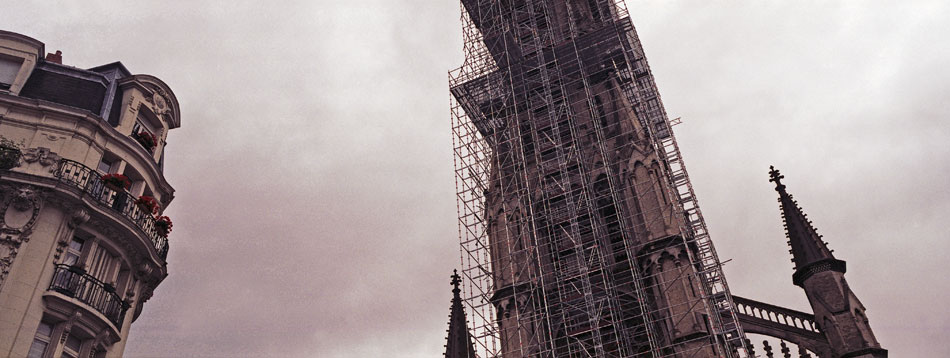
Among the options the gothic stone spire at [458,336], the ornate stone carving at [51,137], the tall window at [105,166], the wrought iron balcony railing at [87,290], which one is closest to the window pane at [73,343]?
the wrought iron balcony railing at [87,290]

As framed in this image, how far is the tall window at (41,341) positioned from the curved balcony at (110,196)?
10.2 ft

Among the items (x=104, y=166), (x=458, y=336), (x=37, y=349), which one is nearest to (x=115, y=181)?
(x=104, y=166)

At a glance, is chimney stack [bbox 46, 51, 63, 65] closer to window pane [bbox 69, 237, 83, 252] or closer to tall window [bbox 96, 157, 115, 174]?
tall window [bbox 96, 157, 115, 174]

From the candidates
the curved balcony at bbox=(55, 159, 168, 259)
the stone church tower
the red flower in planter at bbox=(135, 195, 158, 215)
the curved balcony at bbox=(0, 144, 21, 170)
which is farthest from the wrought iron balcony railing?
the stone church tower

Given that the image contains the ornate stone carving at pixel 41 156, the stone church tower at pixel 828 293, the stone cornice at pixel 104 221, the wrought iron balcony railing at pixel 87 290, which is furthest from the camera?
the stone church tower at pixel 828 293

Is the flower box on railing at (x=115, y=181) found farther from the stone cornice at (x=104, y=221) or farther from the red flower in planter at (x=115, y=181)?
the stone cornice at (x=104, y=221)

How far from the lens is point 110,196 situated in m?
19.6

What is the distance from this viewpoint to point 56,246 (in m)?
17.8

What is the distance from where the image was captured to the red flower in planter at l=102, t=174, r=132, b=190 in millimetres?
18859

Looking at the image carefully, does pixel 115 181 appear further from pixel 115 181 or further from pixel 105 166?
pixel 105 166

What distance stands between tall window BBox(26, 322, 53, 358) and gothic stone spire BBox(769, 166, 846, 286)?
84.9ft

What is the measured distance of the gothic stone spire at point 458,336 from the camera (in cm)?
3028

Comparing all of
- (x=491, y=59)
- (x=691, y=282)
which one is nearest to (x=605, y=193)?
(x=691, y=282)

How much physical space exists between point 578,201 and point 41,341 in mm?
19848
